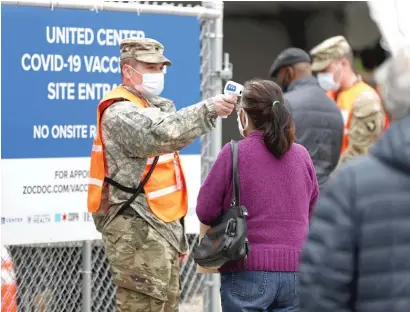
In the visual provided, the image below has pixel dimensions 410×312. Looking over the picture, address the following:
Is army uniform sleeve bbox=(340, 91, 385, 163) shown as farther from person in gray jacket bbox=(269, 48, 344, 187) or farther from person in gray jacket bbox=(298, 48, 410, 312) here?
person in gray jacket bbox=(298, 48, 410, 312)

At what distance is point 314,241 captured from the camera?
296 cm

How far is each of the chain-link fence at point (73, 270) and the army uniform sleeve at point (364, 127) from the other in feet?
5.91

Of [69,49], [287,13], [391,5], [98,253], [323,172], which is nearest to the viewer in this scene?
[391,5]

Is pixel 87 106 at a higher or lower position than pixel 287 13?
lower

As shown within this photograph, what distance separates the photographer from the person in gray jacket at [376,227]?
9.46 ft

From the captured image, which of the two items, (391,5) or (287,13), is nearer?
(391,5)

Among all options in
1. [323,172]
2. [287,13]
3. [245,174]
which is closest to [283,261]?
[245,174]

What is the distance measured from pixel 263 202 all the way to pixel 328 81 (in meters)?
3.97

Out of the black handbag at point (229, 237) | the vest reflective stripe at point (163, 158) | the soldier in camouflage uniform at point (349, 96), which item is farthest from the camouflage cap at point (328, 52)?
the black handbag at point (229, 237)

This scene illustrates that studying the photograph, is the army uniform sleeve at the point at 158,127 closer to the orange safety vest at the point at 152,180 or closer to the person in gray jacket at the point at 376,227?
the orange safety vest at the point at 152,180

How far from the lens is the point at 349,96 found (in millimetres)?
8602

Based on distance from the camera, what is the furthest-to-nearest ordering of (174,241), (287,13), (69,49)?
(287,13), (69,49), (174,241)

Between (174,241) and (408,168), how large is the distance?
112 inches

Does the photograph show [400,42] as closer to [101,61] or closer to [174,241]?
[174,241]
